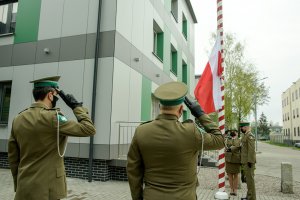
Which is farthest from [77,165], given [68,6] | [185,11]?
[185,11]

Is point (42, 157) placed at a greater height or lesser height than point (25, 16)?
lesser

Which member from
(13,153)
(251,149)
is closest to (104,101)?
(251,149)

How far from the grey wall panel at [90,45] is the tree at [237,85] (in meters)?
13.5

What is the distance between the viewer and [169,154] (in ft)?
7.60

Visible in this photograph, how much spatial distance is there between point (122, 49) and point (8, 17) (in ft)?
17.7

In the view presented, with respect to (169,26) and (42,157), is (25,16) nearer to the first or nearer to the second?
(169,26)

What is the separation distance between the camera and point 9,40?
10.5 m

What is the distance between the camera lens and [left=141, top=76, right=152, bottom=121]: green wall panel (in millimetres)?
10914

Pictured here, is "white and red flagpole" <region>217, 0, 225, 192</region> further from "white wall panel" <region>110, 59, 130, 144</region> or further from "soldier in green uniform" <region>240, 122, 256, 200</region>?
"white wall panel" <region>110, 59, 130, 144</region>

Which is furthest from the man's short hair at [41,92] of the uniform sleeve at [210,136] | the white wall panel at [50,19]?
the white wall panel at [50,19]

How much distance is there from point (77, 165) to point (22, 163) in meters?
5.92

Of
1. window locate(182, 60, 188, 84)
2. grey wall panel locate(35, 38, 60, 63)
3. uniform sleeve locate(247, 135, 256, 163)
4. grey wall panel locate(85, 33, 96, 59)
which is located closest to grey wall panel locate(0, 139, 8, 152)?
grey wall panel locate(35, 38, 60, 63)

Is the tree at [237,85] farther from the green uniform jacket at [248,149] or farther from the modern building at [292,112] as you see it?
the modern building at [292,112]

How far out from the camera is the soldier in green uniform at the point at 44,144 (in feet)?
9.10
